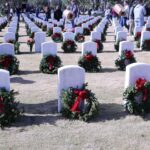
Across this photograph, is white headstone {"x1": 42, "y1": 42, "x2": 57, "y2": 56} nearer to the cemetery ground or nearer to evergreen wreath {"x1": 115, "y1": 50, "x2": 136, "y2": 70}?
the cemetery ground

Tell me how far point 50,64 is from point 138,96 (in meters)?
4.58

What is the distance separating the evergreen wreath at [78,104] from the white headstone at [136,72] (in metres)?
0.89

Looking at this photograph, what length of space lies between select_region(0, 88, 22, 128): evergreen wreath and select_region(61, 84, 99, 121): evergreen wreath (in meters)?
0.94

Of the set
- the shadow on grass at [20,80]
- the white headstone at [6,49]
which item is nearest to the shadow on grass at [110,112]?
the shadow on grass at [20,80]

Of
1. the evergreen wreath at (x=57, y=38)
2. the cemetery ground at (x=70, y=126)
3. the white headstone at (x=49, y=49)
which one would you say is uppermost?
the white headstone at (x=49, y=49)

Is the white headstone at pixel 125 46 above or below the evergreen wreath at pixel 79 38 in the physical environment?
above

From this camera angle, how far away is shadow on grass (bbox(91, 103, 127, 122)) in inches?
324

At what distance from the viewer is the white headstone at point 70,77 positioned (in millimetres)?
8320

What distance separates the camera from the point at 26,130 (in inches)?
299

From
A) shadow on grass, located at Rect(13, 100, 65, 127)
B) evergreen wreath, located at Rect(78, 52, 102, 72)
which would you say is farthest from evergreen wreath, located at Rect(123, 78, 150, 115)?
evergreen wreath, located at Rect(78, 52, 102, 72)

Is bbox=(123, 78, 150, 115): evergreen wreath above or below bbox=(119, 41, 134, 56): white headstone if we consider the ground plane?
below

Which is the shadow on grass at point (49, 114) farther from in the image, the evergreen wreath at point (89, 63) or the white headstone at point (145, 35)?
the white headstone at point (145, 35)

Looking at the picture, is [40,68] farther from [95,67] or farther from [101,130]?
[101,130]

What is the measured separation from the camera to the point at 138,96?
8430 mm
